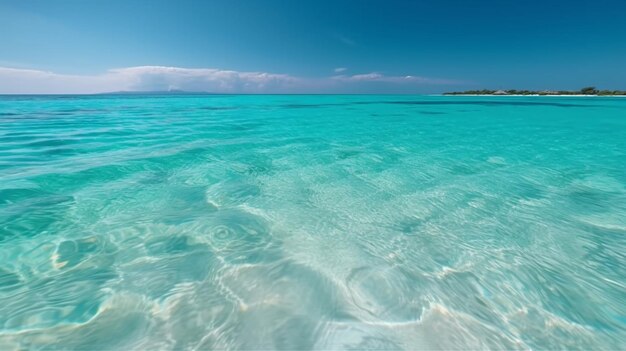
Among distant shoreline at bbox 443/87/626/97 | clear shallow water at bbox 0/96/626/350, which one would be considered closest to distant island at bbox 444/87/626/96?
distant shoreline at bbox 443/87/626/97

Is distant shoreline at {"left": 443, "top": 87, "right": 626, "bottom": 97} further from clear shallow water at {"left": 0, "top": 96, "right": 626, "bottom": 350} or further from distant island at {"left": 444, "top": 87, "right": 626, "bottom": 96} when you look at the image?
clear shallow water at {"left": 0, "top": 96, "right": 626, "bottom": 350}

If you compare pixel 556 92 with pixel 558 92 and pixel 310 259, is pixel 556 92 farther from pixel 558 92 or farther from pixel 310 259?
pixel 310 259

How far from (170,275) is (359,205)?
2603 mm

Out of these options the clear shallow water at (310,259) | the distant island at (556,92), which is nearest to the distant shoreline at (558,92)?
the distant island at (556,92)

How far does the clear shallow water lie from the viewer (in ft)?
6.01

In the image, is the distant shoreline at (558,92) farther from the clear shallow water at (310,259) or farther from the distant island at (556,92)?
the clear shallow water at (310,259)

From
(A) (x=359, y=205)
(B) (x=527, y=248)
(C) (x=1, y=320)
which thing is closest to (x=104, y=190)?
(C) (x=1, y=320)

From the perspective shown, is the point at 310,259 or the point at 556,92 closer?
the point at 310,259

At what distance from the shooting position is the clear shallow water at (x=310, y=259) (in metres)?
1.83

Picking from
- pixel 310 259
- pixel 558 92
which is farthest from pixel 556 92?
pixel 310 259

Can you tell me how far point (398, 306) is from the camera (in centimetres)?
204

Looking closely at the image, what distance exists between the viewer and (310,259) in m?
2.62

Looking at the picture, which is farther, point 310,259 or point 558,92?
point 558,92

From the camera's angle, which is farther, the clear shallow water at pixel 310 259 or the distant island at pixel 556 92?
the distant island at pixel 556 92
